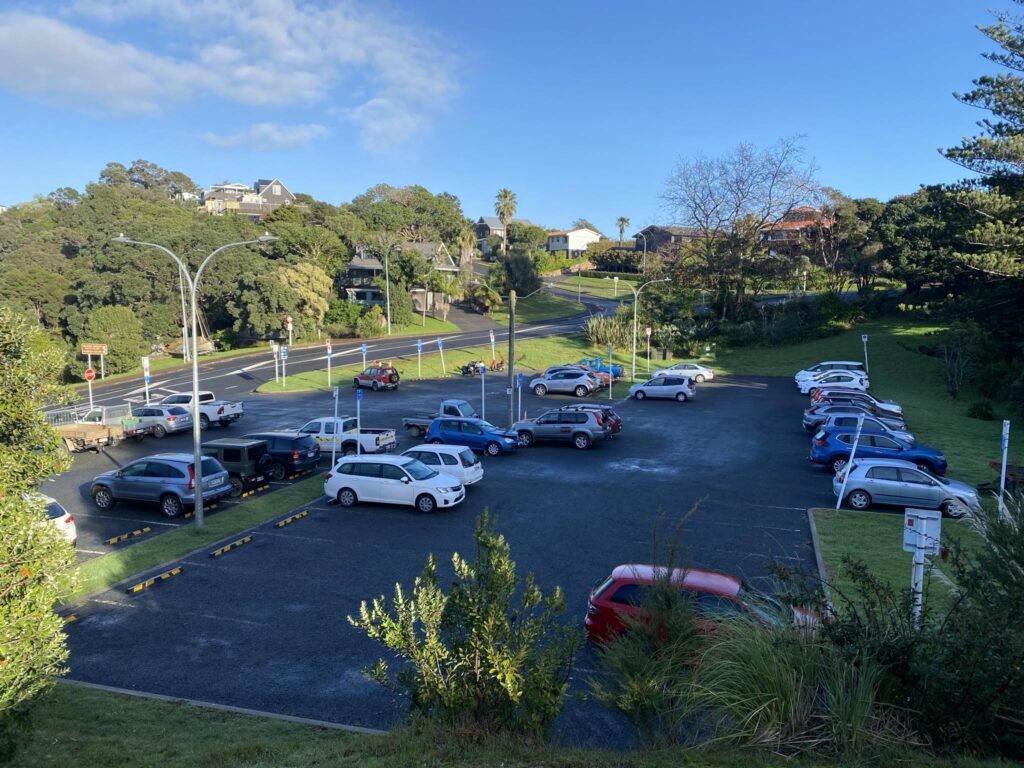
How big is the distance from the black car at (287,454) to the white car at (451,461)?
3.88 metres

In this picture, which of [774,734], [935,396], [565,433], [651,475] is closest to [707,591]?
[774,734]

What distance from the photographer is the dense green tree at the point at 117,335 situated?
5666cm

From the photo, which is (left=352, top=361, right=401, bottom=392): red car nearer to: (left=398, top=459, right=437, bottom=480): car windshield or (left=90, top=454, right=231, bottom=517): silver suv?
(left=90, top=454, right=231, bottom=517): silver suv

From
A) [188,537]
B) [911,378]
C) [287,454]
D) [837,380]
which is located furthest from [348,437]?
[911,378]

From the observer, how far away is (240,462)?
19.8 meters

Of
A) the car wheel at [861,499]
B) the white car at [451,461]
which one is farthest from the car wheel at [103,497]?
the car wheel at [861,499]

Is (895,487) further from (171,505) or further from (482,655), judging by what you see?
(171,505)

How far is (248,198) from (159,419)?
123 metres

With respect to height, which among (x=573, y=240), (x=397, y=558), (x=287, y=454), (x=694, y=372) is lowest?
(x=397, y=558)

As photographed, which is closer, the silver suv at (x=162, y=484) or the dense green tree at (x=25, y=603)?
the dense green tree at (x=25, y=603)

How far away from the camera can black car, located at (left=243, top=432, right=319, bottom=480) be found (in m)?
21.2

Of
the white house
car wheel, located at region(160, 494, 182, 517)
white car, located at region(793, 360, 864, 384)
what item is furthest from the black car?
the white house

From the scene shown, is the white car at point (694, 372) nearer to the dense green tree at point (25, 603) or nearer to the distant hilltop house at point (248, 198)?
the dense green tree at point (25, 603)

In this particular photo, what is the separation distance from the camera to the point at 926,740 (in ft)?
17.4
